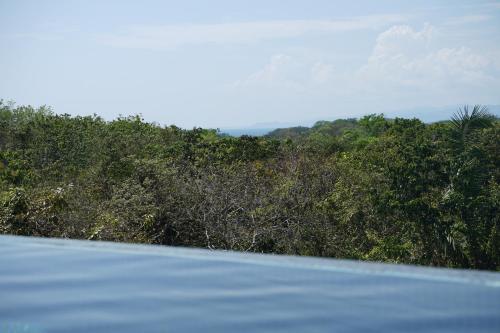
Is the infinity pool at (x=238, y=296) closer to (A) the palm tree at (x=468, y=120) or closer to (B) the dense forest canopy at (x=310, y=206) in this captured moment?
(B) the dense forest canopy at (x=310, y=206)

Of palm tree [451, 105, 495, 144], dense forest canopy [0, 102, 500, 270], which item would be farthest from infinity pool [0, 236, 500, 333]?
palm tree [451, 105, 495, 144]

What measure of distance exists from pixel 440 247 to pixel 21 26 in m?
46.1

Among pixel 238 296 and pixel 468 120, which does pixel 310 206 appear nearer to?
pixel 468 120

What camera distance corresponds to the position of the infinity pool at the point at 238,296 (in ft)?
5.32

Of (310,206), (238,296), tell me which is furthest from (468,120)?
(238,296)

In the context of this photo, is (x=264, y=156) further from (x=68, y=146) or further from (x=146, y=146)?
(x=68, y=146)

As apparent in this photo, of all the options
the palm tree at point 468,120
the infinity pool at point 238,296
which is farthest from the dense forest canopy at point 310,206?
the infinity pool at point 238,296

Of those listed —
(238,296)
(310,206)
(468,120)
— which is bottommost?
(310,206)

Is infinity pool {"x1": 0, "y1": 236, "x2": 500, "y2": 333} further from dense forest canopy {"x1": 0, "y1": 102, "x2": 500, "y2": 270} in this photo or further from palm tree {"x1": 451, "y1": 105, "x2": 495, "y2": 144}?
palm tree {"x1": 451, "y1": 105, "x2": 495, "y2": 144}

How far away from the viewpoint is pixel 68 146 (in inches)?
801

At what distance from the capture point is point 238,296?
72.0 inches

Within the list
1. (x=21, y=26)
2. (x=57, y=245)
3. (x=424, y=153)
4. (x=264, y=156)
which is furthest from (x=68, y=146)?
(x=21, y=26)

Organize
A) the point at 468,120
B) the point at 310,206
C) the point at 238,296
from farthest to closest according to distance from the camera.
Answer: the point at 310,206 < the point at 468,120 < the point at 238,296

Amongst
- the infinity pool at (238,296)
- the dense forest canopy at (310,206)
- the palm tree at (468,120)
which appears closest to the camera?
the infinity pool at (238,296)
